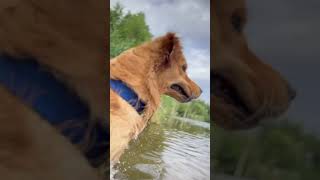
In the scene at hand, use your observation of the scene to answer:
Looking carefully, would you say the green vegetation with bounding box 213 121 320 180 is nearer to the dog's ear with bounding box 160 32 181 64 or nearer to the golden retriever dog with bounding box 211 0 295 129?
the golden retriever dog with bounding box 211 0 295 129

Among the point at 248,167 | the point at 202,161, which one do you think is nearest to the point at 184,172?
the point at 202,161

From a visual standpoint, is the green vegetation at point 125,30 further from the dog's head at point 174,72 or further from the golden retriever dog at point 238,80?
the golden retriever dog at point 238,80

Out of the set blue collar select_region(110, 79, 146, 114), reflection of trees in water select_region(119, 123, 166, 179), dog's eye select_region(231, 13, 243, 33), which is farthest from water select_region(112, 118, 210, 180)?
dog's eye select_region(231, 13, 243, 33)

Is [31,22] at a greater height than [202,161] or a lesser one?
greater

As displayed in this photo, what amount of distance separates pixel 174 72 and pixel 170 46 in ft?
0.55

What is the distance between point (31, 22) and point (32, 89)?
15.7 inches

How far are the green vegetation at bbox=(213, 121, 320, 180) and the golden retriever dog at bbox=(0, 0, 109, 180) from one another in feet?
2.49

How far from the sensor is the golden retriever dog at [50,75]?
303cm

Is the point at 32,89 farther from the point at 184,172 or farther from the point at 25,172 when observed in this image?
the point at 184,172

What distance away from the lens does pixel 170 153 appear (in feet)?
10.8

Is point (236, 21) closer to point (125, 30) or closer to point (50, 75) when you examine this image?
point (125, 30)

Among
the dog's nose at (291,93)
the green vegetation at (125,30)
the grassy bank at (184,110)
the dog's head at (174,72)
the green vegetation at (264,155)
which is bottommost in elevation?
the green vegetation at (264,155)

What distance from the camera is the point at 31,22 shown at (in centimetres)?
309

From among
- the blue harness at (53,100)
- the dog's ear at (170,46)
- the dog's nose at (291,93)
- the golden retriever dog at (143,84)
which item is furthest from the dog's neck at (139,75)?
the dog's nose at (291,93)
